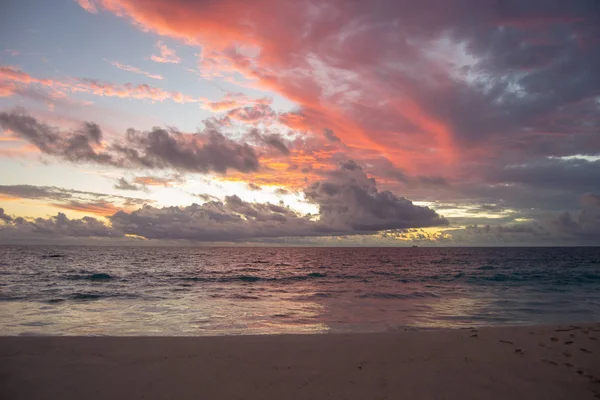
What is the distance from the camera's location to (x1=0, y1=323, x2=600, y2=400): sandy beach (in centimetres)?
711

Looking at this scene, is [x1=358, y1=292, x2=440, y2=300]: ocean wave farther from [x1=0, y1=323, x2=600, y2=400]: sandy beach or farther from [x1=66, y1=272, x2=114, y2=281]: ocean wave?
[x1=66, y1=272, x2=114, y2=281]: ocean wave

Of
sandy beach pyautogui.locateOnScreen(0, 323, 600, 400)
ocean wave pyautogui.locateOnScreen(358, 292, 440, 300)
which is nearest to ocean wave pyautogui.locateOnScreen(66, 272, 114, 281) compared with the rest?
ocean wave pyautogui.locateOnScreen(358, 292, 440, 300)

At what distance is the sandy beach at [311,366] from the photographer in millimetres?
7109

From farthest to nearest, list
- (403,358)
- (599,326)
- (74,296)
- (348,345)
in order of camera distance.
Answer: (74,296)
(599,326)
(348,345)
(403,358)

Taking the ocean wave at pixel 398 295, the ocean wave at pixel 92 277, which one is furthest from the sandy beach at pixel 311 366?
the ocean wave at pixel 92 277

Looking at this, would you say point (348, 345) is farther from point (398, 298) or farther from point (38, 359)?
point (398, 298)

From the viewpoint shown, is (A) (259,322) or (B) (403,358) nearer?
(B) (403,358)

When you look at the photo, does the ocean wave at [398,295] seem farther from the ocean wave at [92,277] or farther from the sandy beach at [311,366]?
the ocean wave at [92,277]

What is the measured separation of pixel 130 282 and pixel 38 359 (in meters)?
26.9

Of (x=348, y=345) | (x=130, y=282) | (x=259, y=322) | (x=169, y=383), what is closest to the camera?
(x=169, y=383)

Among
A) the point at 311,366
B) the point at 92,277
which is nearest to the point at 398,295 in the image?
the point at 311,366

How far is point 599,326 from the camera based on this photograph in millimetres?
12398

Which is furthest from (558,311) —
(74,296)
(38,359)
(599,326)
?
(74,296)

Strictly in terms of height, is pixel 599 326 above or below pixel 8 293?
above
